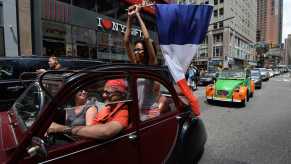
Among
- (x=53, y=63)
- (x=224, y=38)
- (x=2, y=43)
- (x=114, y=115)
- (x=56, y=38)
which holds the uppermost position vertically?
(x=224, y=38)

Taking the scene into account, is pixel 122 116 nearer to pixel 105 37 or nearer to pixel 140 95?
pixel 140 95

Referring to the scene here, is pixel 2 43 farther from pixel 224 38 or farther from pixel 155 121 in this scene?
pixel 224 38

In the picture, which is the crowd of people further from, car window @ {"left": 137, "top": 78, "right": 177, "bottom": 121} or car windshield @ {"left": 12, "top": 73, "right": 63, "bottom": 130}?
car windshield @ {"left": 12, "top": 73, "right": 63, "bottom": 130}

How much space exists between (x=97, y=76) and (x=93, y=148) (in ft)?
2.11

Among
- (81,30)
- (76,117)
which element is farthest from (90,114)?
(81,30)

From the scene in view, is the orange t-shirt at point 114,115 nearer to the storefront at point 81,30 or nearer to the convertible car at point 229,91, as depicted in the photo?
the convertible car at point 229,91

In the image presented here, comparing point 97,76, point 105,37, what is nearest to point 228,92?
point 97,76

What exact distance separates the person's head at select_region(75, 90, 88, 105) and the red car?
0.17 ft

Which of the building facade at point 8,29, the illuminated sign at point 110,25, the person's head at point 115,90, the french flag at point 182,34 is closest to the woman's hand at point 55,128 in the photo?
the person's head at point 115,90

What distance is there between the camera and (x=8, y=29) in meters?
10.9

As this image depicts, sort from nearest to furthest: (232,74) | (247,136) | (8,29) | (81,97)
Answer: (81,97)
(247,136)
(8,29)
(232,74)

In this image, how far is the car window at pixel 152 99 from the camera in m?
2.56

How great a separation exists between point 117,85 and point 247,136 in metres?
4.28

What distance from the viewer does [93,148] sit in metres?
1.98
